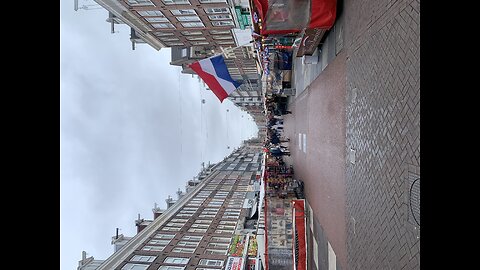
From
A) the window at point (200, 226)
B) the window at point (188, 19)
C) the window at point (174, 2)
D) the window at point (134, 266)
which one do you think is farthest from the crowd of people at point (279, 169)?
the window at point (134, 266)

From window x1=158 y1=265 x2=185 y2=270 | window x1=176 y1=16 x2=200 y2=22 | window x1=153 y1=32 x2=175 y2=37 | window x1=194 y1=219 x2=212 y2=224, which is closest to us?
window x1=176 y1=16 x2=200 y2=22

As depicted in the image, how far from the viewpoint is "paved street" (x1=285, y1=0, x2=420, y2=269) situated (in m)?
5.98

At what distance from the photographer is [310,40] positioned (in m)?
12.8

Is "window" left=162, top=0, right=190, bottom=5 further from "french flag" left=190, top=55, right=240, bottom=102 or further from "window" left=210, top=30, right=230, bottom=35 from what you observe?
"french flag" left=190, top=55, right=240, bottom=102

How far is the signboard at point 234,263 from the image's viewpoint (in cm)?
2994

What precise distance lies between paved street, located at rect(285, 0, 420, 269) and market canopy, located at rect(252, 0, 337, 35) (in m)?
0.54

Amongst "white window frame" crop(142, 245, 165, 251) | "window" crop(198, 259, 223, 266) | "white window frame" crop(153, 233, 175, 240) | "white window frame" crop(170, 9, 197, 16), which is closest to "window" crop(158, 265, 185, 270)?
"window" crop(198, 259, 223, 266)

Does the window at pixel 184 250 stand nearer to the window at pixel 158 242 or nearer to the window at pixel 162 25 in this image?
the window at pixel 158 242

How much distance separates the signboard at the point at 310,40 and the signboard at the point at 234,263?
73.2 ft

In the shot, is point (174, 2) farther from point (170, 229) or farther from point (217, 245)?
point (170, 229)

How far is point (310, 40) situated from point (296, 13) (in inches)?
87.2

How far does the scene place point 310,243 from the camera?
1622 cm

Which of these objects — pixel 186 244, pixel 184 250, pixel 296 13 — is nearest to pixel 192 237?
pixel 186 244
